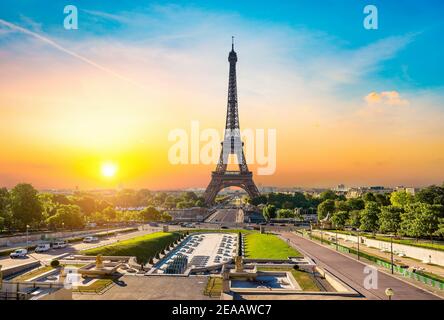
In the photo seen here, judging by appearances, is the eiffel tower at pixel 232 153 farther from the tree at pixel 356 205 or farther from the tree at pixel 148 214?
the tree at pixel 356 205

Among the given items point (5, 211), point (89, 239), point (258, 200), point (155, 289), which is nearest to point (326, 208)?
point (258, 200)

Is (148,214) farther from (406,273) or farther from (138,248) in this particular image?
(406,273)

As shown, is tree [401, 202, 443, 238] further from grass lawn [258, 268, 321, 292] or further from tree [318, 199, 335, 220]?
tree [318, 199, 335, 220]

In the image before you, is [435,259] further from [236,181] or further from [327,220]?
[236,181]

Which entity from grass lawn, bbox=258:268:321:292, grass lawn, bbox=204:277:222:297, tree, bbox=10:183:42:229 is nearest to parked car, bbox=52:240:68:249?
tree, bbox=10:183:42:229

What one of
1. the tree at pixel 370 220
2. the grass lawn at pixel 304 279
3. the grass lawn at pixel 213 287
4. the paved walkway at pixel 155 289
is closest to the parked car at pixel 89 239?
the paved walkway at pixel 155 289
